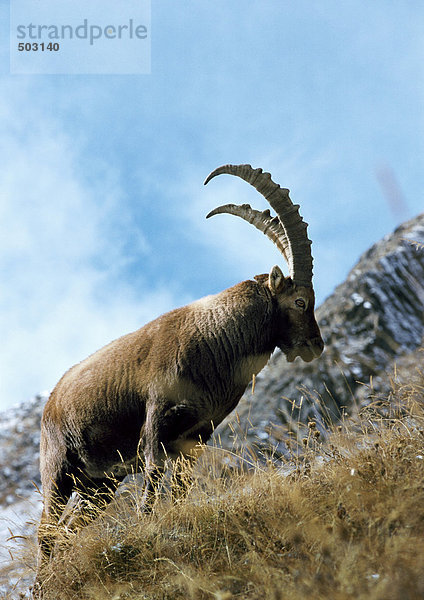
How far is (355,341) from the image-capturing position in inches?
659

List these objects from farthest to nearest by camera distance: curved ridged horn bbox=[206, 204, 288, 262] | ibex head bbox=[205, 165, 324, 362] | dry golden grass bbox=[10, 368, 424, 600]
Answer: curved ridged horn bbox=[206, 204, 288, 262], ibex head bbox=[205, 165, 324, 362], dry golden grass bbox=[10, 368, 424, 600]

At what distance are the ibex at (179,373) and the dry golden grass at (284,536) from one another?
466 mm

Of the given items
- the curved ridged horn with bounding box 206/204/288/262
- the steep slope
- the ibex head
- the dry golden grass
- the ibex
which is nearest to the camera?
the dry golden grass

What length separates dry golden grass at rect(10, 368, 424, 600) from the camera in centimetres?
329

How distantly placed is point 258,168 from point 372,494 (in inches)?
125

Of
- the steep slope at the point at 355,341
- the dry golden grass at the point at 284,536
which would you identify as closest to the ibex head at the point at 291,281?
the dry golden grass at the point at 284,536

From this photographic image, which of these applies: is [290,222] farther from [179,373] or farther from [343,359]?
[343,359]

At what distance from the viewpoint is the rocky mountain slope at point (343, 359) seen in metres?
15.4

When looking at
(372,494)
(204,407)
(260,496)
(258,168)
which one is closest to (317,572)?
(372,494)

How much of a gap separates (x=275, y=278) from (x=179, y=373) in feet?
4.45

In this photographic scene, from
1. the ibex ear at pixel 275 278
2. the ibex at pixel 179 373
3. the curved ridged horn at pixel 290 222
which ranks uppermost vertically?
the curved ridged horn at pixel 290 222

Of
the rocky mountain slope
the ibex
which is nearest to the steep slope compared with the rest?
the rocky mountain slope

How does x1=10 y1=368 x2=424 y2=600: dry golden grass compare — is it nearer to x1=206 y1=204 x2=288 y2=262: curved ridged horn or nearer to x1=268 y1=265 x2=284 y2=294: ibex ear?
x1=268 y1=265 x2=284 y2=294: ibex ear

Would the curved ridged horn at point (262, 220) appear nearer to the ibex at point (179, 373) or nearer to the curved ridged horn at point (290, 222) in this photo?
the ibex at point (179, 373)
